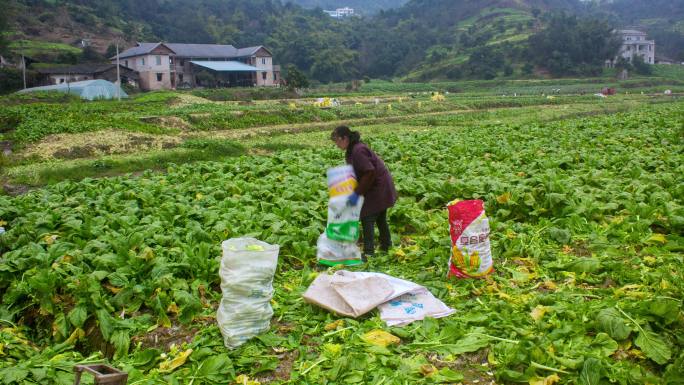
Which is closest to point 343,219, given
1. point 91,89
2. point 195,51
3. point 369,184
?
point 369,184

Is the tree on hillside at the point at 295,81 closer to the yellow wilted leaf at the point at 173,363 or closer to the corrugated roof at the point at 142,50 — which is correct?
the corrugated roof at the point at 142,50

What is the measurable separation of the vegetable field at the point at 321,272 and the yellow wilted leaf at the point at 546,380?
1 cm

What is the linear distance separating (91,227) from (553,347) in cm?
563

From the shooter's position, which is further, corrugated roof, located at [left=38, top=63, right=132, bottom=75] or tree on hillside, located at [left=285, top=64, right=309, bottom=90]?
tree on hillside, located at [left=285, top=64, right=309, bottom=90]

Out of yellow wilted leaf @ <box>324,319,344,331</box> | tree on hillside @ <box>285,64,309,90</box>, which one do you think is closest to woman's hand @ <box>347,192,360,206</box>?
yellow wilted leaf @ <box>324,319,344,331</box>

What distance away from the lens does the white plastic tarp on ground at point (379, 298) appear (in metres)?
4.94

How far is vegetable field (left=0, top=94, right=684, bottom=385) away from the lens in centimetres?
420

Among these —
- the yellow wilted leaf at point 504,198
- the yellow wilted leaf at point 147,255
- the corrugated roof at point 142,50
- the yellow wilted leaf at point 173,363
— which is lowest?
the yellow wilted leaf at point 173,363

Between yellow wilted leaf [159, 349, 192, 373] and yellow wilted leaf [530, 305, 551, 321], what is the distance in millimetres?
2848

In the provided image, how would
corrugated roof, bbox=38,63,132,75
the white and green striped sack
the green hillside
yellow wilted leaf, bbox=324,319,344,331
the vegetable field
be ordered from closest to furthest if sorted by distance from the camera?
the vegetable field
yellow wilted leaf, bbox=324,319,344,331
the white and green striped sack
corrugated roof, bbox=38,63,132,75
the green hillside

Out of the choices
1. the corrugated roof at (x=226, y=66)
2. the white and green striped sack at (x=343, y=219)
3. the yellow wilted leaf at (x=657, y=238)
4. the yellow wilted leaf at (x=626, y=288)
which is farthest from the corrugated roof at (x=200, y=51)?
the yellow wilted leaf at (x=626, y=288)

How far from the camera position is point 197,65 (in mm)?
55750

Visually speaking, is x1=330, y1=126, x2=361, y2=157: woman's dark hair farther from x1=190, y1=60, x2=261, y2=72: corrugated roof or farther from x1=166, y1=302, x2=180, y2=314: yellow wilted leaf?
x1=190, y1=60, x2=261, y2=72: corrugated roof

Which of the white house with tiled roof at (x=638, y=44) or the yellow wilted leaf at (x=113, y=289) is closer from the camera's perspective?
the yellow wilted leaf at (x=113, y=289)
